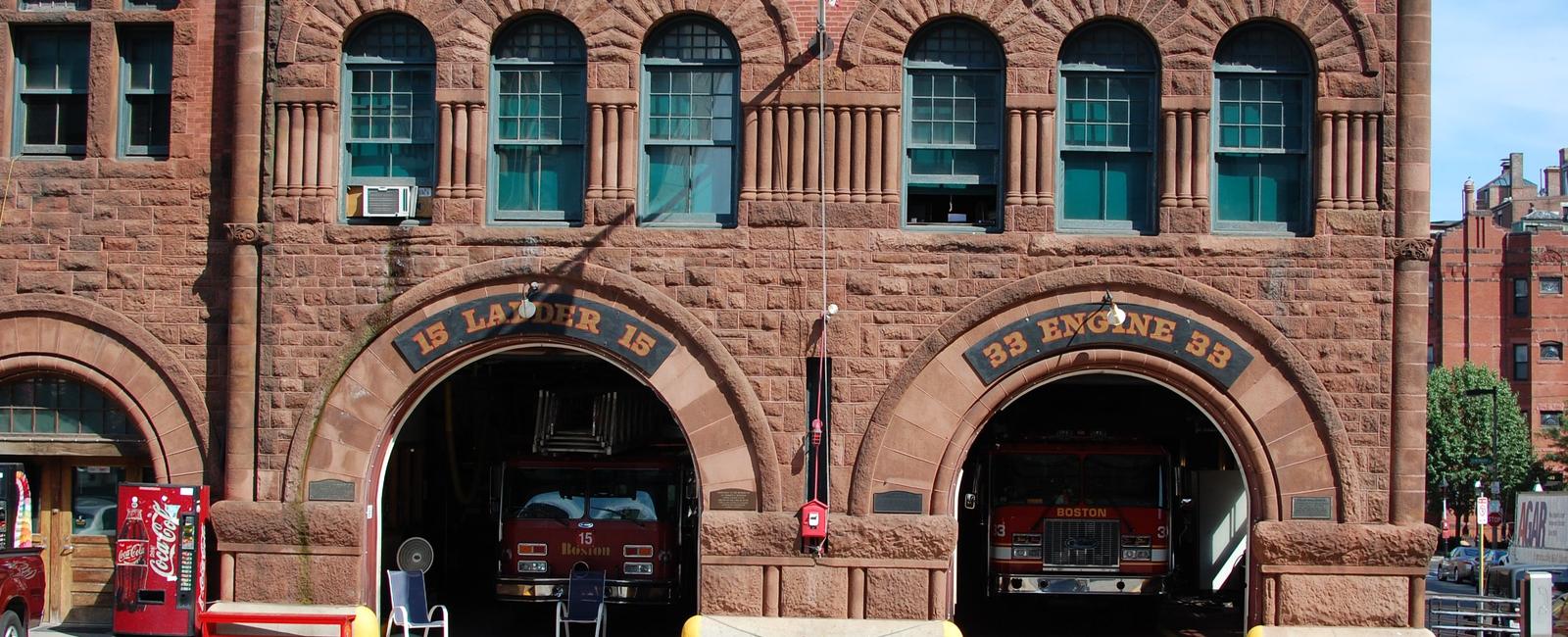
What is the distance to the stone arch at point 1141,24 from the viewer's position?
16.6m

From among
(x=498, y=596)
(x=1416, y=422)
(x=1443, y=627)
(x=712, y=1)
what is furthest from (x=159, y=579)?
(x=1443, y=627)

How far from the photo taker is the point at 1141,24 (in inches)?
656

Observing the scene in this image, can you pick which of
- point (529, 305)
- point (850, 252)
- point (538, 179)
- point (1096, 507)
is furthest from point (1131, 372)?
point (538, 179)

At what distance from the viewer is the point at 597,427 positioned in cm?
1933

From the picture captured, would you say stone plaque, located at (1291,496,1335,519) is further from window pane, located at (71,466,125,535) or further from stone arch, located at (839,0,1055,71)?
window pane, located at (71,466,125,535)

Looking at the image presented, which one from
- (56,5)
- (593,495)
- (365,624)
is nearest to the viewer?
(365,624)

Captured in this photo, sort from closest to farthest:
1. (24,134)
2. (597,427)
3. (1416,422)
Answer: (1416,422)
(24,134)
(597,427)

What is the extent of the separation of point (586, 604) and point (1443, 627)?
10378 millimetres

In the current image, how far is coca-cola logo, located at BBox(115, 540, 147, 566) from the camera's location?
16.7 metres

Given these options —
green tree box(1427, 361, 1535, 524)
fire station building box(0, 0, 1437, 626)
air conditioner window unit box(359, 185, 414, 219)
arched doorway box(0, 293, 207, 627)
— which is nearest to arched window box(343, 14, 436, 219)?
fire station building box(0, 0, 1437, 626)

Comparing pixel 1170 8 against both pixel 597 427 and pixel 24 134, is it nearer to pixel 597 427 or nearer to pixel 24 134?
pixel 597 427

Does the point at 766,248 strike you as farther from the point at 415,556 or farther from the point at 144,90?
the point at 144,90

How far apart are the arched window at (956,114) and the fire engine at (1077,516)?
14.9 ft

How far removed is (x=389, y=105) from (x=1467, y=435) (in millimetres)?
57742
